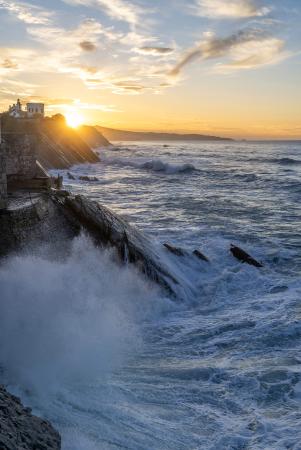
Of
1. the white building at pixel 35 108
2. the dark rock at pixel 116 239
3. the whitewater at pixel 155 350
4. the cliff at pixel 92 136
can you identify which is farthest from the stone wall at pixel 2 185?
the cliff at pixel 92 136

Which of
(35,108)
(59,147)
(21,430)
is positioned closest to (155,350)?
(21,430)

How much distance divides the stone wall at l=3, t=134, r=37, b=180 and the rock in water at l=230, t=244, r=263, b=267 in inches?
309

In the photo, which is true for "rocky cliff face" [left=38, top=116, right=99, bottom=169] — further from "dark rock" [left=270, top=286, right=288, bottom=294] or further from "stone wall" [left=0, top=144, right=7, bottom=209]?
"dark rock" [left=270, top=286, right=288, bottom=294]

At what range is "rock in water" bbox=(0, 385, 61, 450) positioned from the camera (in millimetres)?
4454

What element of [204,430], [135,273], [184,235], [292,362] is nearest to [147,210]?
[184,235]

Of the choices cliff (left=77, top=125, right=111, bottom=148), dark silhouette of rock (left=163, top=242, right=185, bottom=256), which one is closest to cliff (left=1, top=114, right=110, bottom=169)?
dark silhouette of rock (left=163, top=242, right=185, bottom=256)

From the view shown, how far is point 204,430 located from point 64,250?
256 inches

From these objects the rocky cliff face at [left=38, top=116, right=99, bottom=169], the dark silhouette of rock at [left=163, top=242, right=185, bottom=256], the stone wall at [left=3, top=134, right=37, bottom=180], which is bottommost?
the dark silhouette of rock at [left=163, top=242, right=185, bottom=256]

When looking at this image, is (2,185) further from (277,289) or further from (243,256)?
(243,256)

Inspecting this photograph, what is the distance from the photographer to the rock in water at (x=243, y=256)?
15.3 m

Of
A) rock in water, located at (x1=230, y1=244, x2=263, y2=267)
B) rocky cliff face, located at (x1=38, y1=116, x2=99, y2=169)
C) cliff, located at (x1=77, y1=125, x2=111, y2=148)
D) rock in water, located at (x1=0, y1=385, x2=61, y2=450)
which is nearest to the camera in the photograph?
rock in water, located at (x1=0, y1=385, x2=61, y2=450)

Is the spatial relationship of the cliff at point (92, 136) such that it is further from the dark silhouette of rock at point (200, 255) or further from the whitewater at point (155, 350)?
the whitewater at point (155, 350)

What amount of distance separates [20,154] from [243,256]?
882 cm

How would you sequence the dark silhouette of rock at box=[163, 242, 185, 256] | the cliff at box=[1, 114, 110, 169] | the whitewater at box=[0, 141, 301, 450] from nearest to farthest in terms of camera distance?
1. the whitewater at box=[0, 141, 301, 450]
2. the dark silhouette of rock at box=[163, 242, 185, 256]
3. the cliff at box=[1, 114, 110, 169]
